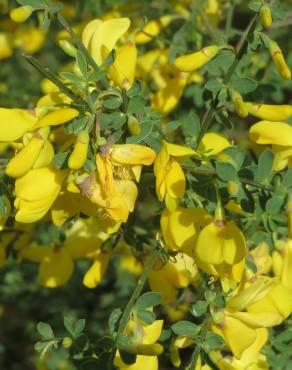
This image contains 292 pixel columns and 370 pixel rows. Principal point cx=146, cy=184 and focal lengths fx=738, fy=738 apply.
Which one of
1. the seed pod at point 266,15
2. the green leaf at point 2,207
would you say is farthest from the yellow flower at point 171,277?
the seed pod at point 266,15

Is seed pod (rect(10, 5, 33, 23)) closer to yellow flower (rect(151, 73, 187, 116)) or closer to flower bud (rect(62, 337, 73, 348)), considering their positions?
yellow flower (rect(151, 73, 187, 116))

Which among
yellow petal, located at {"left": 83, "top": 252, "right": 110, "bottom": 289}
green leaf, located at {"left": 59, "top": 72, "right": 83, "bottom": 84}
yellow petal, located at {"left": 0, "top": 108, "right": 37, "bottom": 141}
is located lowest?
yellow petal, located at {"left": 83, "top": 252, "right": 110, "bottom": 289}

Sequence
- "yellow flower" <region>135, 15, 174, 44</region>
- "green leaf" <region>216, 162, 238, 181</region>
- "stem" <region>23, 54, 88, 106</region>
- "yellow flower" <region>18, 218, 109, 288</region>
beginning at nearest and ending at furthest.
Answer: "stem" <region>23, 54, 88, 106</region> → "green leaf" <region>216, 162, 238, 181</region> → "yellow flower" <region>18, 218, 109, 288</region> → "yellow flower" <region>135, 15, 174, 44</region>

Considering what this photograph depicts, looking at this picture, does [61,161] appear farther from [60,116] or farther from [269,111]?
[269,111]

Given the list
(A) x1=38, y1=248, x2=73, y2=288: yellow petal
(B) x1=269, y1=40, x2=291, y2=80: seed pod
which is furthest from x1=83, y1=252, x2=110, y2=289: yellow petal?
(B) x1=269, y1=40, x2=291, y2=80: seed pod

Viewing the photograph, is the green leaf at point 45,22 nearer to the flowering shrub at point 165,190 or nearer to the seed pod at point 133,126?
the flowering shrub at point 165,190

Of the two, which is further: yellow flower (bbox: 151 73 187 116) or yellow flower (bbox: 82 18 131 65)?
yellow flower (bbox: 151 73 187 116)

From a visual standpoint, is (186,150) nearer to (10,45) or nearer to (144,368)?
(144,368)

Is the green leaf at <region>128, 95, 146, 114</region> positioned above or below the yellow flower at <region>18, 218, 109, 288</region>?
above
